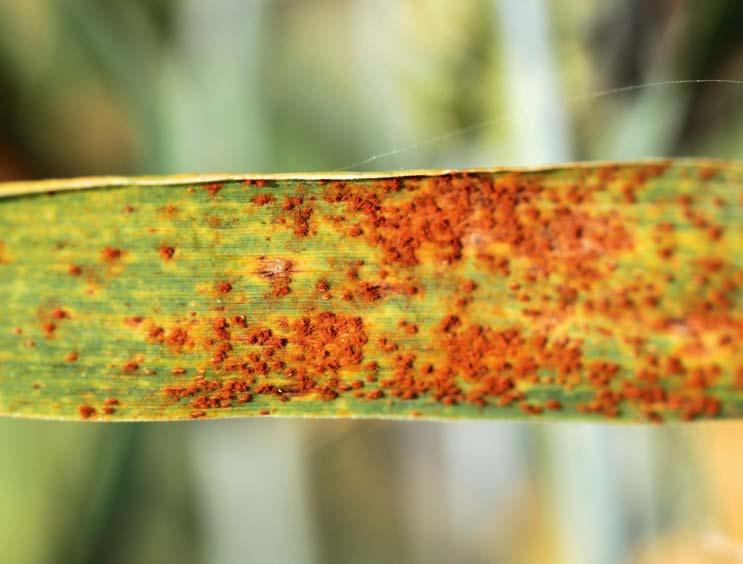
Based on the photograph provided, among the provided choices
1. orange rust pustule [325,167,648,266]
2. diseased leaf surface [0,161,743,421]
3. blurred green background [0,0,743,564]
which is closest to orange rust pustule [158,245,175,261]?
diseased leaf surface [0,161,743,421]

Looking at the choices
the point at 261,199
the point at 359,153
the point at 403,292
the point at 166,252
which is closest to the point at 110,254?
the point at 166,252

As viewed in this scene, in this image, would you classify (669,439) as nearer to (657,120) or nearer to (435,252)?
(657,120)

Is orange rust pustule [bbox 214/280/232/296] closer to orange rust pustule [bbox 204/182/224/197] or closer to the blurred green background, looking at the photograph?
orange rust pustule [bbox 204/182/224/197]

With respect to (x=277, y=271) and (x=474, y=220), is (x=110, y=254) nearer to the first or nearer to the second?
(x=277, y=271)

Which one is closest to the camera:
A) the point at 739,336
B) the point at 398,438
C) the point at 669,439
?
the point at 739,336

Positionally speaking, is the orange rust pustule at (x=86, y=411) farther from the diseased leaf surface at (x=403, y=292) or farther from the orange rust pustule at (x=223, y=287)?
the orange rust pustule at (x=223, y=287)

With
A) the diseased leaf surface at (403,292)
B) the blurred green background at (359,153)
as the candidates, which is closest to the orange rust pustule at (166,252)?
the diseased leaf surface at (403,292)

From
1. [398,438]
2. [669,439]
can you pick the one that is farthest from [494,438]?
[669,439]
